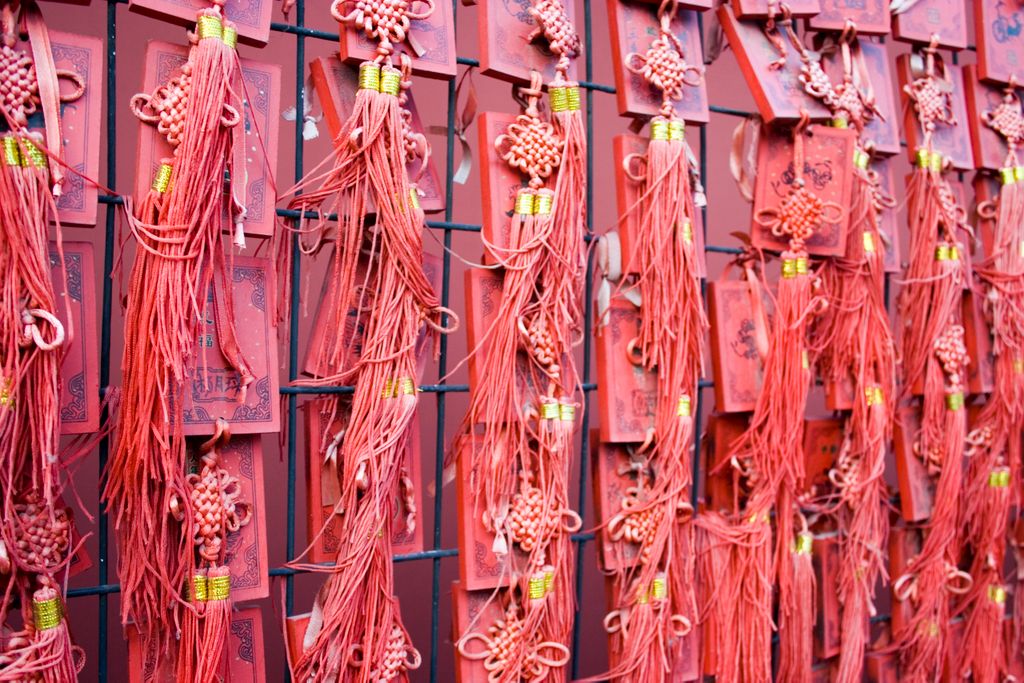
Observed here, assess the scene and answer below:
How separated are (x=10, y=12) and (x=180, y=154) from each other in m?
0.20

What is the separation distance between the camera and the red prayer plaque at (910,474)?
4.55 feet

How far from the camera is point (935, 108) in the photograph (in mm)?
1407

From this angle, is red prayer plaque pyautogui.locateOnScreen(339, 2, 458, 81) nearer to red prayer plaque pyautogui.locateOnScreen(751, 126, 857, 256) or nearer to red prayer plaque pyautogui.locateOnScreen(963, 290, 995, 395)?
red prayer plaque pyautogui.locateOnScreen(751, 126, 857, 256)

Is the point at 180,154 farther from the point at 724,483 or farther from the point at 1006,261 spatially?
the point at 1006,261

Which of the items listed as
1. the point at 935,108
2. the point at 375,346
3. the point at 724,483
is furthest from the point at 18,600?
the point at 935,108

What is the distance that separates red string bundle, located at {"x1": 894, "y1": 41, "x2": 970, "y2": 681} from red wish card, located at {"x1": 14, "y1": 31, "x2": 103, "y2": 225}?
112 centimetres

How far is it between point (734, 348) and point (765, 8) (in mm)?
465

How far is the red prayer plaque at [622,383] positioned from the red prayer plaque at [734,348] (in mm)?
114

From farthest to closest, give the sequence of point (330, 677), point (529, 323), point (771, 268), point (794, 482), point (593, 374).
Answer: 1. point (593, 374)
2. point (771, 268)
3. point (794, 482)
4. point (529, 323)
5. point (330, 677)

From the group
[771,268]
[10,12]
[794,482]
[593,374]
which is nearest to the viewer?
[10,12]

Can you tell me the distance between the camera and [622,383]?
3.85 ft

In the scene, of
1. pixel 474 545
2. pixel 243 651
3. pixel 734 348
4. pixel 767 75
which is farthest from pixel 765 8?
pixel 243 651

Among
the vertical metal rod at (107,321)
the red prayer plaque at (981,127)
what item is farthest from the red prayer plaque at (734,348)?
the vertical metal rod at (107,321)

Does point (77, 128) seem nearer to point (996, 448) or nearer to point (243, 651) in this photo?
point (243, 651)
